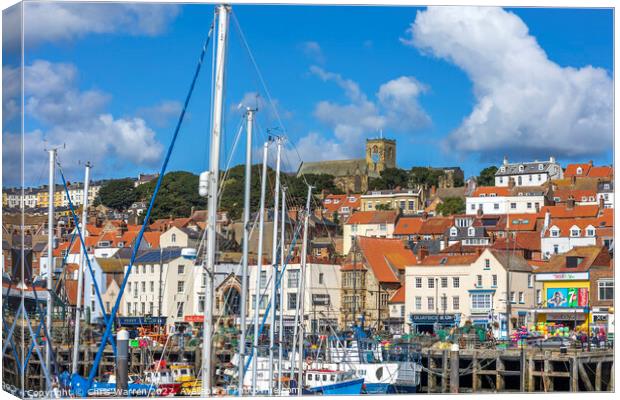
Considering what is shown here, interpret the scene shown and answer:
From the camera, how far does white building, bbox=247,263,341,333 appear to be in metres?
25.2

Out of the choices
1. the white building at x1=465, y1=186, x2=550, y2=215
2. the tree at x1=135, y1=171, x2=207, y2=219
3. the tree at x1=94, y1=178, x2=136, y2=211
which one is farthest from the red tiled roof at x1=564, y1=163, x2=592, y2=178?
the tree at x1=135, y1=171, x2=207, y2=219

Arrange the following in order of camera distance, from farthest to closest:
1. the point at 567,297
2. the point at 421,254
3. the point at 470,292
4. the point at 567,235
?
the point at 567,235 → the point at 421,254 → the point at 470,292 → the point at 567,297

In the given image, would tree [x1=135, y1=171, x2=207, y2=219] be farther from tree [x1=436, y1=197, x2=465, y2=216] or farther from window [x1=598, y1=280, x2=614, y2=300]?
tree [x1=436, y1=197, x2=465, y2=216]

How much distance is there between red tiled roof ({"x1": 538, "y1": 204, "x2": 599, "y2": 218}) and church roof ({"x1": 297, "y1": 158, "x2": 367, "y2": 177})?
110 feet

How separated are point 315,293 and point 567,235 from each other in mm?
10196

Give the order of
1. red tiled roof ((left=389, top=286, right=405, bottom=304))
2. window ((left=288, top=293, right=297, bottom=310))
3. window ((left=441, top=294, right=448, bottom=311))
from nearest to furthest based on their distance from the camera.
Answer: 1. window ((left=288, top=293, right=297, bottom=310))
2. window ((left=441, top=294, right=448, bottom=311))
3. red tiled roof ((left=389, top=286, right=405, bottom=304))

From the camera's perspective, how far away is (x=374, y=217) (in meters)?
46.3

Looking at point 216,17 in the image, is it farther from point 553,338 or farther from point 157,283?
point 157,283

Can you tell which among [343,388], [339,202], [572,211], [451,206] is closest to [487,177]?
[451,206]

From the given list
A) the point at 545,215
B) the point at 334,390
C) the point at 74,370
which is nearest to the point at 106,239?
the point at 545,215

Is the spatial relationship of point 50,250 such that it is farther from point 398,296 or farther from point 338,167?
point 338,167

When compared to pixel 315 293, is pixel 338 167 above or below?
above

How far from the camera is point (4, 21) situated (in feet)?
32.6

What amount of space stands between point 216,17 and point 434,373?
36.4ft
